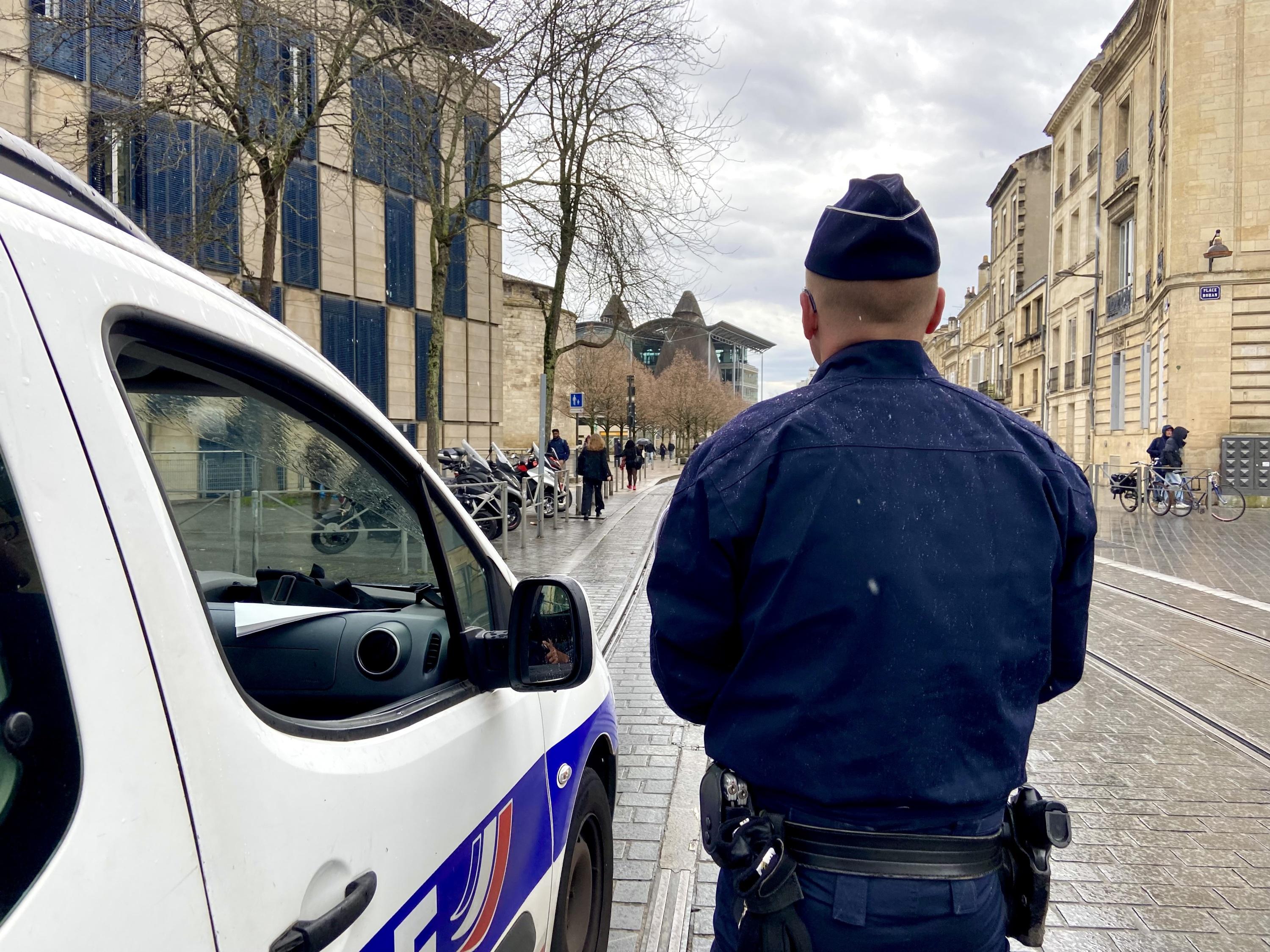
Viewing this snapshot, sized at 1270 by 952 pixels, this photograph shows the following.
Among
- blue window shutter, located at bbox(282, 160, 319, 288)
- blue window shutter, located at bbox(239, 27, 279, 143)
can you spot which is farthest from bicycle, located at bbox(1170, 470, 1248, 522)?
blue window shutter, located at bbox(282, 160, 319, 288)

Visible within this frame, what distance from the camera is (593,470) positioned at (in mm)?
19453

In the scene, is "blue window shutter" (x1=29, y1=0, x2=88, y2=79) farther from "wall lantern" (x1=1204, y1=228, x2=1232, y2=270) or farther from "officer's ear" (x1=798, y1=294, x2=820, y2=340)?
"wall lantern" (x1=1204, y1=228, x2=1232, y2=270)

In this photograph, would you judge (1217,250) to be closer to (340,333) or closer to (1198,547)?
(1198,547)

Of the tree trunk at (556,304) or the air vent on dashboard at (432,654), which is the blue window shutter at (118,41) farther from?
the air vent on dashboard at (432,654)

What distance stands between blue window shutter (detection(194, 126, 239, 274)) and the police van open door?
32.1 feet

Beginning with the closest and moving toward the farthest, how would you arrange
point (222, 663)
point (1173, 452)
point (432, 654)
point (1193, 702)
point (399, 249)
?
point (222, 663), point (432, 654), point (1193, 702), point (1173, 452), point (399, 249)

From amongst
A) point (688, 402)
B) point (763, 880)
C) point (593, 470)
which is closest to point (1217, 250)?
point (593, 470)

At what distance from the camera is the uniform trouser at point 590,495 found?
19.9m

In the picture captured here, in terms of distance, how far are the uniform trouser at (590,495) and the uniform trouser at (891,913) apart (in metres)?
18.0

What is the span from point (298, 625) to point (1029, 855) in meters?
1.59

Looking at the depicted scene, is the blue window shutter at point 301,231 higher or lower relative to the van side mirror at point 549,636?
higher

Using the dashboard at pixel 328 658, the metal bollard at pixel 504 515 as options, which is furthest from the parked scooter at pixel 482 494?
the dashboard at pixel 328 658

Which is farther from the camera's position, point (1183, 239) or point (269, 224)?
point (1183, 239)

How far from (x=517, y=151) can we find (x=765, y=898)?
1548 cm
